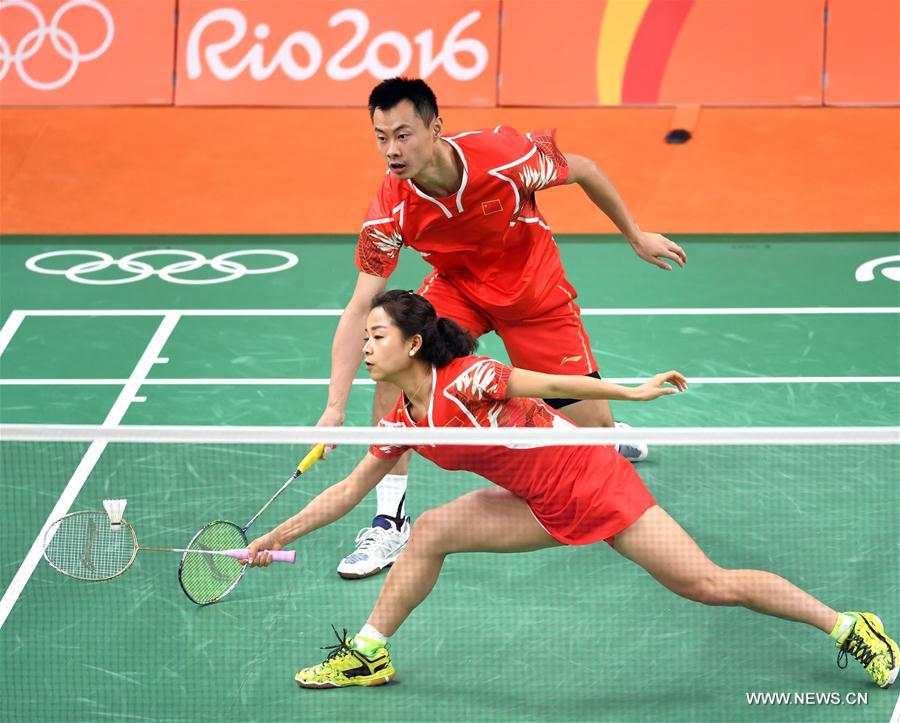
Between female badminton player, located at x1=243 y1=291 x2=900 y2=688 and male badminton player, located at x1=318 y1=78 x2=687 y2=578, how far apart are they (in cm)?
47

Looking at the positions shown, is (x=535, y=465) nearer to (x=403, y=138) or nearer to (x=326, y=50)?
(x=403, y=138)

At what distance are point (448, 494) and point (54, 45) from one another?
6.51 meters

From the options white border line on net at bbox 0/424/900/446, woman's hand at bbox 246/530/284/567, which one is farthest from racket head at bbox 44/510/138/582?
white border line on net at bbox 0/424/900/446

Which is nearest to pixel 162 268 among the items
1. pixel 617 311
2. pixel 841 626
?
pixel 617 311

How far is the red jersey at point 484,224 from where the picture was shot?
604cm

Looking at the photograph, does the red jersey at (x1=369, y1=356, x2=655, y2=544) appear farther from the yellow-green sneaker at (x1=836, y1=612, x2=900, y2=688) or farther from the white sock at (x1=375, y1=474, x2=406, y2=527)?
the white sock at (x1=375, y1=474, x2=406, y2=527)

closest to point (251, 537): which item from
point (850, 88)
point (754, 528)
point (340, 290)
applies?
point (754, 528)

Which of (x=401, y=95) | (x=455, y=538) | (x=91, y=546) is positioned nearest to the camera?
(x=455, y=538)

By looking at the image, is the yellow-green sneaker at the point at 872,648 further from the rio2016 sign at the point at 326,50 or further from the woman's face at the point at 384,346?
the rio2016 sign at the point at 326,50

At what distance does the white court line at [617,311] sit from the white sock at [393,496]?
286cm

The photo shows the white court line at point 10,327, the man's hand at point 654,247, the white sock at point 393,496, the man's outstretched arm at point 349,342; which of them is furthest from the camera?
the white court line at point 10,327

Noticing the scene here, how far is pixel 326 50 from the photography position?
1142cm

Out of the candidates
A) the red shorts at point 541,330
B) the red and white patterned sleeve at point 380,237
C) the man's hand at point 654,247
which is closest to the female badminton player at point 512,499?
the red and white patterned sleeve at point 380,237

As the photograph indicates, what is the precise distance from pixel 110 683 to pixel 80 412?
2.80 meters
